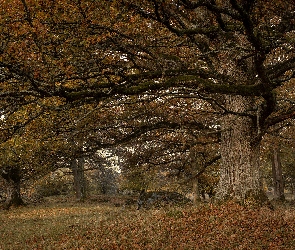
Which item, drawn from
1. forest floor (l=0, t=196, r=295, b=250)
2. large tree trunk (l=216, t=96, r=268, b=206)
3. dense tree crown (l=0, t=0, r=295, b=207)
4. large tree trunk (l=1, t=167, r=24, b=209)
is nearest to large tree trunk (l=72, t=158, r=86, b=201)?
large tree trunk (l=1, t=167, r=24, b=209)

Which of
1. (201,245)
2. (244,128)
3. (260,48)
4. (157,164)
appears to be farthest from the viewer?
(157,164)

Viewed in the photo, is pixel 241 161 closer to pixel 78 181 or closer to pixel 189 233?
pixel 189 233

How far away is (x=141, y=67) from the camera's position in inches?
449

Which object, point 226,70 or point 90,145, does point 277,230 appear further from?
point 90,145

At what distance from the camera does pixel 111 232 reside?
12.3 m

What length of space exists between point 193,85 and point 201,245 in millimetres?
4166

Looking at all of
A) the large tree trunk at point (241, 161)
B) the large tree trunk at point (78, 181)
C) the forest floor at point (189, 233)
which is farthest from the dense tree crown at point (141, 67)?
the large tree trunk at point (78, 181)

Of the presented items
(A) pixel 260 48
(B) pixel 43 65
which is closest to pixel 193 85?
(A) pixel 260 48

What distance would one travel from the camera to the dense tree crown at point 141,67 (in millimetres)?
8922

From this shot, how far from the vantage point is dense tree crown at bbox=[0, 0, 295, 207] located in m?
8.92

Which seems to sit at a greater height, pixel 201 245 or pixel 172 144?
pixel 172 144

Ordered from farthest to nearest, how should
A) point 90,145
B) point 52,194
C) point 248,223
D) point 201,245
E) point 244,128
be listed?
point 52,194 < point 90,145 < point 244,128 < point 248,223 < point 201,245

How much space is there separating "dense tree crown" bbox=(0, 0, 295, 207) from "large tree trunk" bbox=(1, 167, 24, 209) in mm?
21381

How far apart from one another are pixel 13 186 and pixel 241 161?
88.9ft
